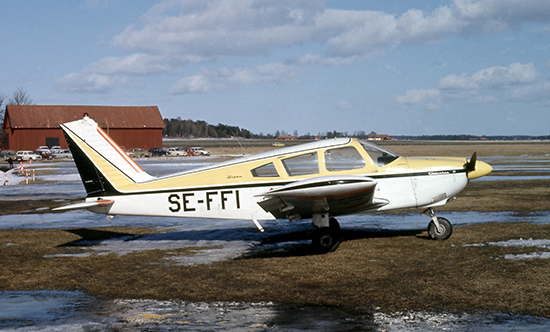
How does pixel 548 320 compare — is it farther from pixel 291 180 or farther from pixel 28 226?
pixel 28 226

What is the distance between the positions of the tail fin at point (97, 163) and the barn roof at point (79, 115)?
70.7m

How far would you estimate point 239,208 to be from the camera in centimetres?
1136

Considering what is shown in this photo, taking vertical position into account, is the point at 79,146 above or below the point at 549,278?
above

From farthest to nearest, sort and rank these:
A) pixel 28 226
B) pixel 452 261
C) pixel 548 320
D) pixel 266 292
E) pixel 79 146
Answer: pixel 28 226 < pixel 79 146 < pixel 452 261 < pixel 266 292 < pixel 548 320

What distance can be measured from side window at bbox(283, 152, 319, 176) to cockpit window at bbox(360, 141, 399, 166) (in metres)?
1.16

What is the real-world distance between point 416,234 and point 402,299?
5.39 m

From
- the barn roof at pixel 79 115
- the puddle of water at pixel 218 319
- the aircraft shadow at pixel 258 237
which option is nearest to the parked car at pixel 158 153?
the barn roof at pixel 79 115

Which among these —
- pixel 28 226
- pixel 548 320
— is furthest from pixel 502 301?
pixel 28 226

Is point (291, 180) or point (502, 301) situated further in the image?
point (291, 180)

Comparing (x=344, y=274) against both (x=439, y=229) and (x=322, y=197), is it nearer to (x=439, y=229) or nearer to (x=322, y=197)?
(x=322, y=197)

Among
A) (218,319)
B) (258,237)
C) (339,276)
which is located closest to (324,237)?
(339,276)

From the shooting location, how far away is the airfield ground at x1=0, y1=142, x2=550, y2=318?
766 centimetres

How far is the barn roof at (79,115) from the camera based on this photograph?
269ft

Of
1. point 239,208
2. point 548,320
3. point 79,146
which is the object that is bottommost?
point 548,320
